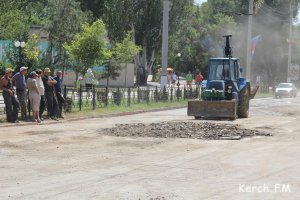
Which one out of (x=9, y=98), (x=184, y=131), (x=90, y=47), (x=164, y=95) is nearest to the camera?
(x=184, y=131)

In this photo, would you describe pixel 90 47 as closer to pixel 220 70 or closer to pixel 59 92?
pixel 220 70

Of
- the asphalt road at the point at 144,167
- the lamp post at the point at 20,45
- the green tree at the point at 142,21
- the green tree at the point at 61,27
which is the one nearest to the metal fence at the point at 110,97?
the asphalt road at the point at 144,167

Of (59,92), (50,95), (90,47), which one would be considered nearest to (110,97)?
(90,47)

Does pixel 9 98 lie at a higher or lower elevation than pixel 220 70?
lower

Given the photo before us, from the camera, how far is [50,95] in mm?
20688

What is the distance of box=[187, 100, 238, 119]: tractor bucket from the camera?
2284cm

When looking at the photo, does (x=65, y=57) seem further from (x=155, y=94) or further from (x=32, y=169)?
(x=32, y=169)

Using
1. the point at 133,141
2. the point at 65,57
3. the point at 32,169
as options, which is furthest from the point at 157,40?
the point at 32,169

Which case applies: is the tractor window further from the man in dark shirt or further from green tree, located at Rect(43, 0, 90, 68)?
green tree, located at Rect(43, 0, 90, 68)

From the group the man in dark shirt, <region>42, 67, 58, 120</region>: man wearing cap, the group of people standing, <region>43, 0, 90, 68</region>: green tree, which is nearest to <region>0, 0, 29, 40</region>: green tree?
<region>43, 0, 90, 68</region>: green tree

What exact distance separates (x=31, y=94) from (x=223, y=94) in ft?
27.7

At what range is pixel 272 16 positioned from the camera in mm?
77250

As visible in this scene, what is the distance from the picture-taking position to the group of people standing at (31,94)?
1884 centimetres

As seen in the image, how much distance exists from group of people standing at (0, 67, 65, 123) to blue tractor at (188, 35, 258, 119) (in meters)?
6.00
